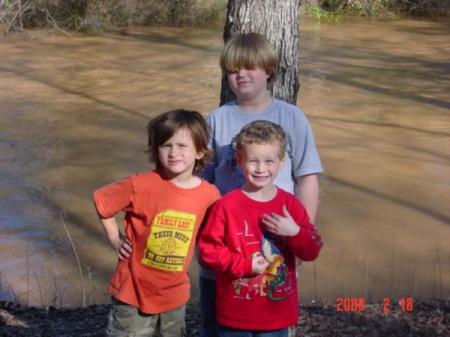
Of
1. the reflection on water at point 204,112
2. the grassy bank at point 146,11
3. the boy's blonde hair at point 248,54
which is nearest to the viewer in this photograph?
the boy's blonde hair at point 248,54

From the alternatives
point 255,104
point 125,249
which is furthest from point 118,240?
point 255,104

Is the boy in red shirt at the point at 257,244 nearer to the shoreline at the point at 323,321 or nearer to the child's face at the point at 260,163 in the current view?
the child's face at the point at 260,163

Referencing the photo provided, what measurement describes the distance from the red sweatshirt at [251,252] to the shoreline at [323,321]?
1782 mm

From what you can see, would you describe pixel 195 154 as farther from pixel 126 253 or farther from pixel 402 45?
pixel 402 45

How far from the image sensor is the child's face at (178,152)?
3129mm

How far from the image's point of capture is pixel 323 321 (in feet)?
16.6

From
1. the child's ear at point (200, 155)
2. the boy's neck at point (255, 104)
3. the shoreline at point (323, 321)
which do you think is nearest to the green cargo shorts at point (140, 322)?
the child's ear at point (200, 155)

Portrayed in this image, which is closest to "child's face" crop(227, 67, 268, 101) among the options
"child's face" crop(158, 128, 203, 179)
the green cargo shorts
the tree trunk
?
"child's face" crop(158, 128, 203, 179)

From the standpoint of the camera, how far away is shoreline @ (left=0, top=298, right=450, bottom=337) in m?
4.77

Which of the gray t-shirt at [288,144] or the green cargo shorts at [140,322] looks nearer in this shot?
the green cargo shorts at [140,322]
